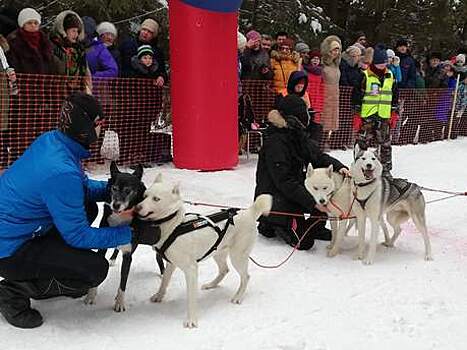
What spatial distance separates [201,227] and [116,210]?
0.50m

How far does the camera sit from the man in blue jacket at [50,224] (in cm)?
281

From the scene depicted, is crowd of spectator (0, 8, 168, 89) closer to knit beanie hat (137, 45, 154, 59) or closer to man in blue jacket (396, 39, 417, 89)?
knit beanie hat (137, 45, 154, 59)

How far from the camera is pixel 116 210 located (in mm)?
2979

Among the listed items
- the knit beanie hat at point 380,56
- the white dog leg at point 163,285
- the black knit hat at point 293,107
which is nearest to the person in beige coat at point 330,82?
the knit beanie hat at point 380,56

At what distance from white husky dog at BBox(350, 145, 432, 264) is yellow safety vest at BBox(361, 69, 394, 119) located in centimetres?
355

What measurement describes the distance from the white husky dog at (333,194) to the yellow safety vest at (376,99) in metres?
3.66

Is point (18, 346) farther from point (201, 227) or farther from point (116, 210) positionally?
point (201, 227)

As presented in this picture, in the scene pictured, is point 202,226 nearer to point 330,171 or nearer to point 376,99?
point 330,171

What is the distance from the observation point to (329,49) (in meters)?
8.69

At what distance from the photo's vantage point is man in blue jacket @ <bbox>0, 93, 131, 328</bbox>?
281 cm

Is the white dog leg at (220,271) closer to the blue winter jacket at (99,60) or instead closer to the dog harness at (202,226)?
the dog harness at (202,226)

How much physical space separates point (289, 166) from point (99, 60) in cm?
335

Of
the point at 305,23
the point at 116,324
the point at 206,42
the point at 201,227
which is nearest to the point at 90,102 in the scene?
the point at 201,227

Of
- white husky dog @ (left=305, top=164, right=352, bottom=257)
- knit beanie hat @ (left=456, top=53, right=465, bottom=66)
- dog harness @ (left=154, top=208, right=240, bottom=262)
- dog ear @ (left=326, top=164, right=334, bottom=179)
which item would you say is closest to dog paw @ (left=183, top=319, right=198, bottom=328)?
dog harness @ (left=154, top=208, right=240, bottom=262)
